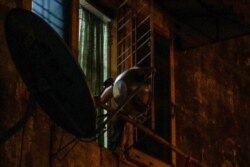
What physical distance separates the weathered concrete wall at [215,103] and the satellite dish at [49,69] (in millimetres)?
5003

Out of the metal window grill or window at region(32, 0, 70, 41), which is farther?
the metal window grill

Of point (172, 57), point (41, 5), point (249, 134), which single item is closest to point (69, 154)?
point (41, 5)

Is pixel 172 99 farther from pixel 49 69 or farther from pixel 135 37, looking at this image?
pixel 49 69

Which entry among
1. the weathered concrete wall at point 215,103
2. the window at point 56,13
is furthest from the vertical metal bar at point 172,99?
the window at point 56,13

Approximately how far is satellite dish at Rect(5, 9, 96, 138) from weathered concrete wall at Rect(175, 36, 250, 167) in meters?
5.00

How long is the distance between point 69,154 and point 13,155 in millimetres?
1046

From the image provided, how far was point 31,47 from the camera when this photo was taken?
7113mm

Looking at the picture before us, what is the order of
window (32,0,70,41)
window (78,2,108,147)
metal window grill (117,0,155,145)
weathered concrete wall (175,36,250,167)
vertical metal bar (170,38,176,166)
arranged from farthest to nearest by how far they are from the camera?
weathered concrete wall (175,36,250,167) → vertical metal bar (170,38,176,166) → metal window grill (117,0,155,145) → window (78,2,108,147) → window (32,0,70,41)

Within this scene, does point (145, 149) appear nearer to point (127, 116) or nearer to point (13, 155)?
point (127, 116)

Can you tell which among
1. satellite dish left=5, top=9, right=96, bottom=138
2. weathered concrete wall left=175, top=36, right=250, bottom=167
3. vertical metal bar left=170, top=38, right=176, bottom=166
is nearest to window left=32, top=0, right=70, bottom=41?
satellite dish left=5, top=9, right=96, bottom=138

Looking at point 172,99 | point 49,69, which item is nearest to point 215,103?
point 172,99

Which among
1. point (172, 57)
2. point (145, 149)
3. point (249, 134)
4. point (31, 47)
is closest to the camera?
point (31, 47)

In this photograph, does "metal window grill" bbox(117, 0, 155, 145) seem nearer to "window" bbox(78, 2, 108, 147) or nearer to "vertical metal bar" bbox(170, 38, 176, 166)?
"window" bbox(78, 2, 108, 147)

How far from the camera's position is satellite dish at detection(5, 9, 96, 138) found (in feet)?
22.9
